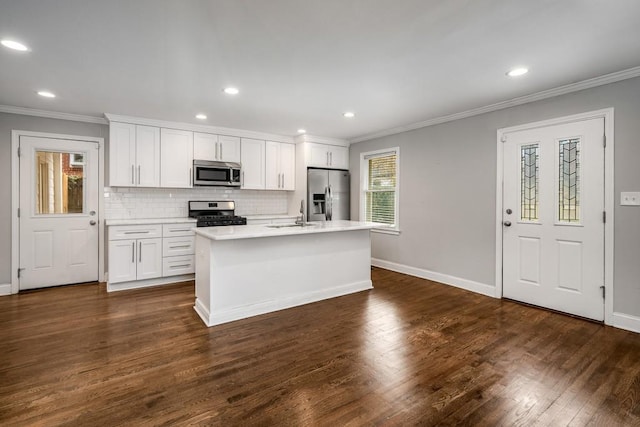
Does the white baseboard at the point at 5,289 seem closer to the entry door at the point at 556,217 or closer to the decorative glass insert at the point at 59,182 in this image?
the decorative glass insert at the point at 59,182

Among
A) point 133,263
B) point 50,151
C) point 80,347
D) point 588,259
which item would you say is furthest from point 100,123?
point 588,259

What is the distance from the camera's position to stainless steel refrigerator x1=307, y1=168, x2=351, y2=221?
18.6 feet

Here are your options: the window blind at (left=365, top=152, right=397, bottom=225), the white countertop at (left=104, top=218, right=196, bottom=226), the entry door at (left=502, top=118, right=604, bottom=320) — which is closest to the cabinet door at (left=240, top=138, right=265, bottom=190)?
the white countertop at (left=104, top=218, right=196, bottom=226)

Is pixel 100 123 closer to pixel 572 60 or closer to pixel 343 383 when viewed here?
pixel 343 383

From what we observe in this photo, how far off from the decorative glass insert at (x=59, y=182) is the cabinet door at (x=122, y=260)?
0.92 m

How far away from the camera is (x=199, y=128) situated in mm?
4973

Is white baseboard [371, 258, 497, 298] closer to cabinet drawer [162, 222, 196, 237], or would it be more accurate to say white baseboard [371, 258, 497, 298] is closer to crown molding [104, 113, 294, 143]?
crown molding [104, 113, 294, 143]

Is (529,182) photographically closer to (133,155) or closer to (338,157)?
(338,157)

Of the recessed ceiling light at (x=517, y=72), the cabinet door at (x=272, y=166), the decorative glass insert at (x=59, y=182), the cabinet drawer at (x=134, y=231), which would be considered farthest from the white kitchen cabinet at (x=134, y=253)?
the recessed ceiling light at (x=517, y=72)

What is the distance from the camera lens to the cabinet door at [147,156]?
4.54m

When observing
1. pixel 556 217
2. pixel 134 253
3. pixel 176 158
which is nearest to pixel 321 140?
pixel 176 158

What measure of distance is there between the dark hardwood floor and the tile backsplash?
1587 millimetres

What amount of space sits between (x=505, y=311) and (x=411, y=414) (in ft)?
7.34

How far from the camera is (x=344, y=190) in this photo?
609 centimetres
